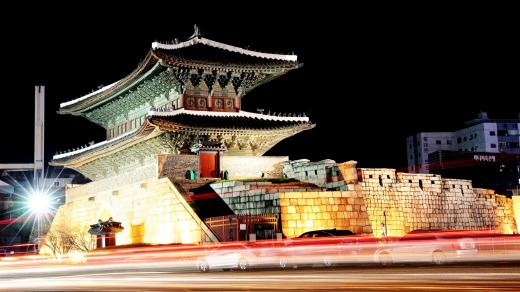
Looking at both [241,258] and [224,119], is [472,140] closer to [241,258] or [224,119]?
[224,119]

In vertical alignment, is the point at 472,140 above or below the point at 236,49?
below

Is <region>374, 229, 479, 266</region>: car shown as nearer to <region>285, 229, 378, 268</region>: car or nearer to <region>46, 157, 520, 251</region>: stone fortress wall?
<region>285, 229, 378, 268</region>: car

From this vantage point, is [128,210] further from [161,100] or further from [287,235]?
[287,235]

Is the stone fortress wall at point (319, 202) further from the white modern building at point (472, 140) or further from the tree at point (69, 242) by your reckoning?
the white modern building at point (472, 140)

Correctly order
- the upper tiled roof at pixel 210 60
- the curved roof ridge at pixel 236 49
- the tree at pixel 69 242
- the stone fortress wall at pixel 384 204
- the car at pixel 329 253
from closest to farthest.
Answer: the car at pixel 329 253, the stone fortress wall at pixel 384 204, the tree at pixel 69 242, the upper tiled roof at pixel 210 60, the curved roof ridge at pixel 236 49

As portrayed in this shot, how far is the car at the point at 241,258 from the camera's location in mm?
21781

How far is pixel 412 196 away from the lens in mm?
35438

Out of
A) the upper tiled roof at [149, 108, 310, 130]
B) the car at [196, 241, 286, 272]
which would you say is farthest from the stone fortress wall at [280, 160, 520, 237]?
the car at [196, 241, 286, 272]

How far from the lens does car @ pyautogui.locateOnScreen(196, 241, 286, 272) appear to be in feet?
71.5

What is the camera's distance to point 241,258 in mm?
21844

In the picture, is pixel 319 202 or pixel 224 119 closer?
pixel 319 202

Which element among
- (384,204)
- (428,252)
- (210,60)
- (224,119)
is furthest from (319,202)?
(210,60)

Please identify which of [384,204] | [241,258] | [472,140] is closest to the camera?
[241,258]

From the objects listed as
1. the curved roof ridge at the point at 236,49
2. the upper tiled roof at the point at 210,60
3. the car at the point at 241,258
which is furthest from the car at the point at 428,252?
the curved roof ridge at the point at 236,49
